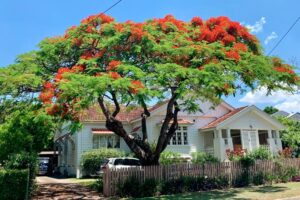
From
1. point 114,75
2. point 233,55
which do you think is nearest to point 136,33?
point 114,75

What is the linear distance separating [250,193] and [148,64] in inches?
322

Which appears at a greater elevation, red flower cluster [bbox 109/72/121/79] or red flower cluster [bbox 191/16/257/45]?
red flower cluster [bbox 191/16/257/45]

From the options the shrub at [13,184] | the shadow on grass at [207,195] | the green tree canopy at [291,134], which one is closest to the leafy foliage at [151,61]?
the shrub at [13,184]

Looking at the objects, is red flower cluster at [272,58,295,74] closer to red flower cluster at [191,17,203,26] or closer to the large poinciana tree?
the large poinciana tree

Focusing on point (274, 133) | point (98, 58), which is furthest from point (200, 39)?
point (274, 133)

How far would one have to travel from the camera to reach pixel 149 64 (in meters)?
16.2

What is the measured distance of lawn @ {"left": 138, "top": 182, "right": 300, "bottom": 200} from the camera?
16547 mm

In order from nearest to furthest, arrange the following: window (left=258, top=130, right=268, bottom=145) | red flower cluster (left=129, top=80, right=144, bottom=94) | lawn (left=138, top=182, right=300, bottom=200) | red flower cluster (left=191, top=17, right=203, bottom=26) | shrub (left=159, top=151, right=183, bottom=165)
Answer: red flower cluster (left=129, top=80, right=144, bottom=94) < lawn (left=138, top=182, right=300, bottom=200) < red flower cluster (left=191, top=17, right=203, bottom=26) < shrub (left=159, top=151, right=183, bottom=165) < window (left=258, top=130, right=268, bottom=145)

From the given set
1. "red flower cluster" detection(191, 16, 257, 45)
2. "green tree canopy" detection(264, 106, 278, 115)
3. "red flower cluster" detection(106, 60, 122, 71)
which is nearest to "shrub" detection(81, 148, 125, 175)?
"red flower cluster" detection(191, 16, 257, 45)

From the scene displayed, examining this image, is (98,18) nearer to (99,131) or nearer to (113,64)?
(113,64)

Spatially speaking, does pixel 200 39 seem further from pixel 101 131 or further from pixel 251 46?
pixel 101 131

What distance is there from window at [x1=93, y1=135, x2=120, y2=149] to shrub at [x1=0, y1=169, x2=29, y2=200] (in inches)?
633

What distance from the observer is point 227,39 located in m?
18.4

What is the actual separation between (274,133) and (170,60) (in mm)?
20950
